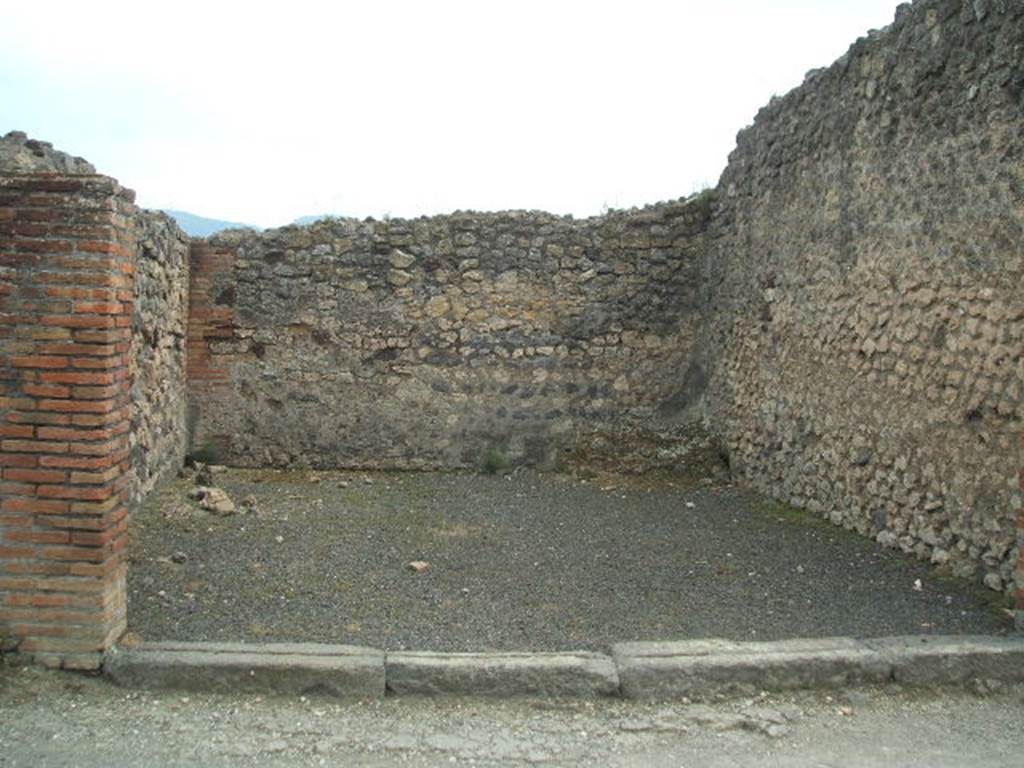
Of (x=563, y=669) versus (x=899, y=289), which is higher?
(x=899, y=289)

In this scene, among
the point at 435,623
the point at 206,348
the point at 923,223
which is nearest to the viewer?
the point at 435,623

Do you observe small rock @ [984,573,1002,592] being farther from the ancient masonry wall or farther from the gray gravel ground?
the ancient masonry wall

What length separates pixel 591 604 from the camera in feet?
15.7

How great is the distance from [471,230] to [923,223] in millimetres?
4503

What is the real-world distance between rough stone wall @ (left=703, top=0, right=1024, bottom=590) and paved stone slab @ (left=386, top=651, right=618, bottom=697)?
251 centimetres

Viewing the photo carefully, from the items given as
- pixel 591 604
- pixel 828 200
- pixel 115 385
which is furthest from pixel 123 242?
pixel 828 200

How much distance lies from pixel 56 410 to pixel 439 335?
17.2 feet

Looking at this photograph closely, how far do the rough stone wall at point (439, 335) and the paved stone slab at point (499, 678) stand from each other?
16.5 feet

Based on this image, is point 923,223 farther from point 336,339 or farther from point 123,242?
point 336,339

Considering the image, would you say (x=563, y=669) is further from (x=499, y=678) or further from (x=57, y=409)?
(x=57, y=409)

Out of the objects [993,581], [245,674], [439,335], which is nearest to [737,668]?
[993,581]

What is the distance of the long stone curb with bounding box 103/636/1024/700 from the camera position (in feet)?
12.1

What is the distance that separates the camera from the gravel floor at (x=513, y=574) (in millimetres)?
4348

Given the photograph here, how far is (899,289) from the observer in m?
5.75
